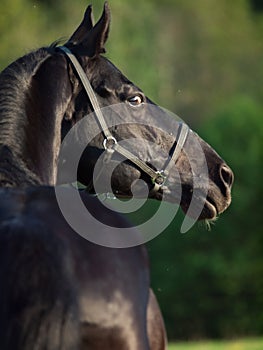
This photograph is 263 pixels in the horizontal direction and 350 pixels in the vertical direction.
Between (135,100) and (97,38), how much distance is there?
1.50 ft

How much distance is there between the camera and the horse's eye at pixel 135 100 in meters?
5.95

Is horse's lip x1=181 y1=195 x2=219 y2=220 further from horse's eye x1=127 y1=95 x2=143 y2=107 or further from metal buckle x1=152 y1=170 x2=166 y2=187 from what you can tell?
horse's eye x1=127 y1=95 x2=143 y2=107

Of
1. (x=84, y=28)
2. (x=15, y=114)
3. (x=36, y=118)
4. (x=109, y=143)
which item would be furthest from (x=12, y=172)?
(x=84, y=28)

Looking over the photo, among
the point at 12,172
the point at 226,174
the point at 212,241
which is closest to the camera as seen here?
the point at 12,172

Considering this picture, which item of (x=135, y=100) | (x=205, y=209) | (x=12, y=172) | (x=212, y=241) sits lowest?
(x=212, y=241)

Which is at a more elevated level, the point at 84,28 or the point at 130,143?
the point at 84,28

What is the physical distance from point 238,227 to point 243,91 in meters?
29.0

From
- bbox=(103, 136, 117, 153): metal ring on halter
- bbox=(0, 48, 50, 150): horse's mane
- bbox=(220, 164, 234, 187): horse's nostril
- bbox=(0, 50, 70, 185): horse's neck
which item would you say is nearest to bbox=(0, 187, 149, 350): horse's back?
bbox=(0, 50, 70, 185): horse's neck

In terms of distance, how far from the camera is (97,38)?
5.89 m

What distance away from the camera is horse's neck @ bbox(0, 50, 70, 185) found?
17.1ft

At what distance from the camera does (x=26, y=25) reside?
34.5 m

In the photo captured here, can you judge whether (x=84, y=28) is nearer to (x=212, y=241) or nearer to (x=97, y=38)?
(x=97, y=38)

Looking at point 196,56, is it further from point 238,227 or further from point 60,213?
point 60,213

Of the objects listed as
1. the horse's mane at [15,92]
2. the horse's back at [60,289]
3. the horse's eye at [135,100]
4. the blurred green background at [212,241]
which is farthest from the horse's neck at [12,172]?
the blurred green background at [212,241]
